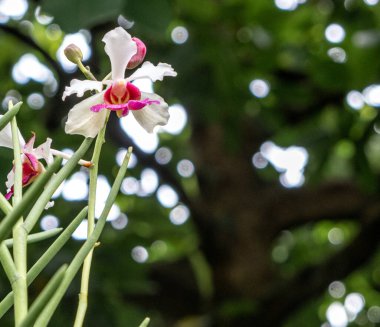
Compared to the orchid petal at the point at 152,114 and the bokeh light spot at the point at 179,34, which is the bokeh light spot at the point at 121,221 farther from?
the orchid petal at the point at 152,114

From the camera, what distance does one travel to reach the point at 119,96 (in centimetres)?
68

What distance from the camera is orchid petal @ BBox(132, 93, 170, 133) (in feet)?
2.23

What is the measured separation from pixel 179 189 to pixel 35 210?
5.84ft

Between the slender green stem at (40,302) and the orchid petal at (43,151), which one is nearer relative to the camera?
the slender green stem at (40,302)

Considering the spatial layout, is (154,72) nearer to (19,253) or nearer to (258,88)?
(19,253)

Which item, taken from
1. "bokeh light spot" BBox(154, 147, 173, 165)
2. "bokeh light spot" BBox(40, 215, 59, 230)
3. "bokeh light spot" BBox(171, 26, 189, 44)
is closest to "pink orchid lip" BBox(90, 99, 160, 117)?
"bokeh light spot" BBox(40, 215, 59, 230)

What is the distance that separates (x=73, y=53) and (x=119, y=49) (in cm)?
4

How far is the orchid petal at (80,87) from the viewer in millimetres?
667

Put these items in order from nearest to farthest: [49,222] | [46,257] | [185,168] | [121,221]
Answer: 1. [46,257]
2. [49,222]
3. [121,221]
4. [185,168]

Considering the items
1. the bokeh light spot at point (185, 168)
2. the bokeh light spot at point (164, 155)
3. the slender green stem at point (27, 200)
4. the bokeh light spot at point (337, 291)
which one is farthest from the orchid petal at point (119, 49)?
the bokeh light spot at point (337, 291)

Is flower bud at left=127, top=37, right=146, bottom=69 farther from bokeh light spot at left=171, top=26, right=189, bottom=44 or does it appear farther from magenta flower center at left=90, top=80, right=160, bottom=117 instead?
bokeh light spot at left=171, top=26, right=189, bottom=44

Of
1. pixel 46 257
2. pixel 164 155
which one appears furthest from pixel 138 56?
pixel 164 155

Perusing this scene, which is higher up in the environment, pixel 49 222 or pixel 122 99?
pixel 49 222

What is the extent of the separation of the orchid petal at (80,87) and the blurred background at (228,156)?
534mm
